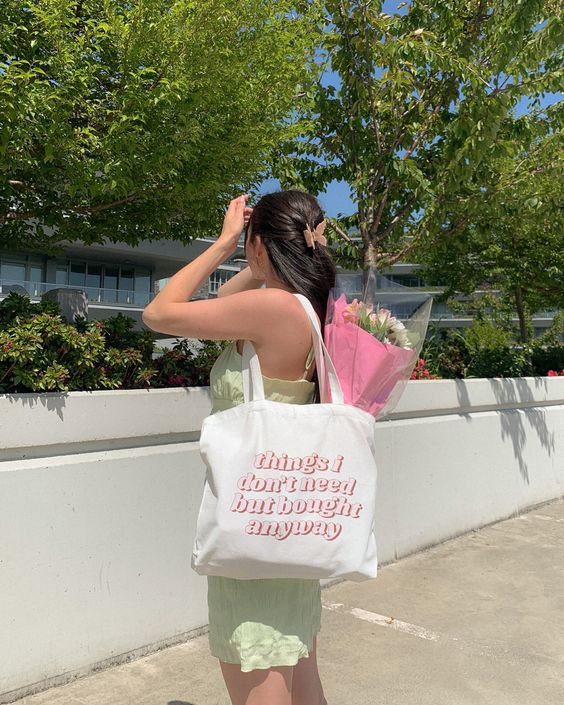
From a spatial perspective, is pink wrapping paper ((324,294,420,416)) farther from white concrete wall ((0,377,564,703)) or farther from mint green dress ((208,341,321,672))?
white concrete wall ((0,377,564,703))

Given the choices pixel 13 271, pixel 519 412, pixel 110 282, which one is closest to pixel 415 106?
pixel 519 412

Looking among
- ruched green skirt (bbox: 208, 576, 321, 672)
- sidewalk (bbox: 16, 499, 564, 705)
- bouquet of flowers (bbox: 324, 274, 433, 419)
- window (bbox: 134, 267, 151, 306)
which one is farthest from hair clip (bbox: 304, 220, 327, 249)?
window (bbox: 134, 267, 151, 306)

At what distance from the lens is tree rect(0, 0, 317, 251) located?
125 inches

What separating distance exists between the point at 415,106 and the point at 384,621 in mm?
4547

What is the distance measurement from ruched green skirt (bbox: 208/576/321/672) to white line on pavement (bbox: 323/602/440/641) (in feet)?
7.45

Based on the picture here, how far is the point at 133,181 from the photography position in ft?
12.8

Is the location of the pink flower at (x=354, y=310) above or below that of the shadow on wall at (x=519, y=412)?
above

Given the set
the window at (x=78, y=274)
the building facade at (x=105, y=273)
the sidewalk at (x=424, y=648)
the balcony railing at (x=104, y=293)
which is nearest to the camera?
the sidewalk at (x=424, y=648)

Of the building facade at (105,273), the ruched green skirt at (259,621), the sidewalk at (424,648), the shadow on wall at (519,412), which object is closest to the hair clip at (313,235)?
the ruched green skirt at (259,621)

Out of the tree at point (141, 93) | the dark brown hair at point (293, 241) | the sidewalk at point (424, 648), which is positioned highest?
the tree at point (141, 93)

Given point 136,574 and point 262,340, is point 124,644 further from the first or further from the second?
point 262,340

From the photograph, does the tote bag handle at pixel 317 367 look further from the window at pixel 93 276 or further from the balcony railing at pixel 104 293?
the window at pixel 93 276

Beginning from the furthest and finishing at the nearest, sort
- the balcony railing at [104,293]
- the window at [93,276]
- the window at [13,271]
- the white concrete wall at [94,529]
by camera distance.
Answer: the window at [93,276]
the window at [13,271]
the balcony railing at [104,293]
the white concrete wall at [94,529]

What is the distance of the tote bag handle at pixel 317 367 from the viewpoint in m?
1.79
